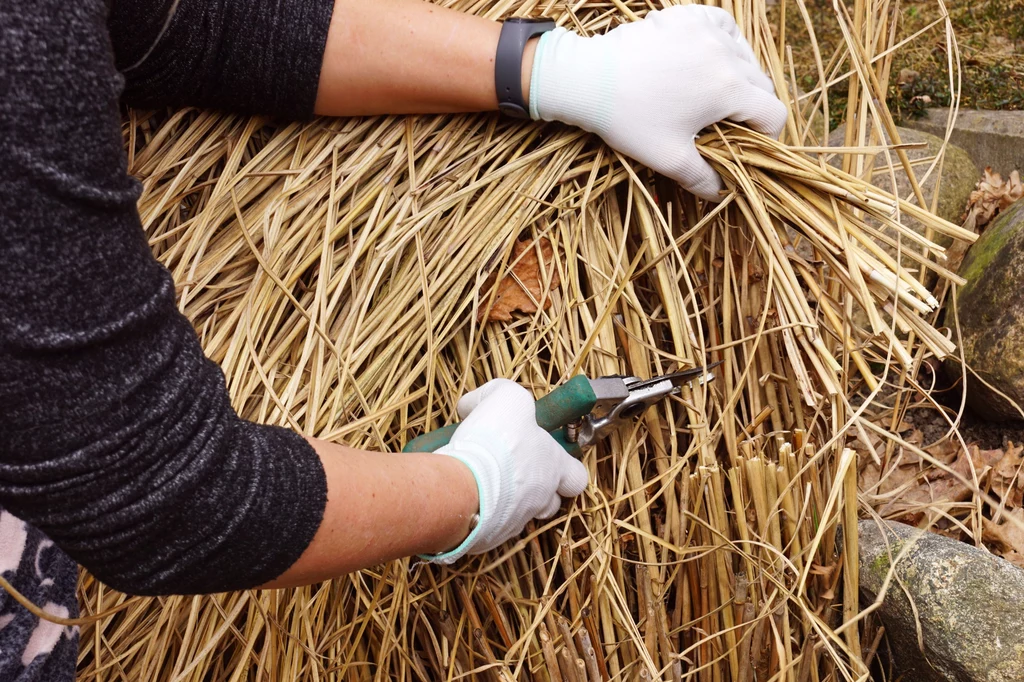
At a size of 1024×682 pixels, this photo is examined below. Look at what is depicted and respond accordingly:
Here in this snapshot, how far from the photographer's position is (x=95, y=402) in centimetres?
64

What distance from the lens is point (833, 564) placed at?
45.6 inches

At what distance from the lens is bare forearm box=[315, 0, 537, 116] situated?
1172mm

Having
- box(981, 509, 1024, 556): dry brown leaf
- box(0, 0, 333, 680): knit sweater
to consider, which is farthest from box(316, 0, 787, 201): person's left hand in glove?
box(981, 509, 1024, 556): dry brown leaf

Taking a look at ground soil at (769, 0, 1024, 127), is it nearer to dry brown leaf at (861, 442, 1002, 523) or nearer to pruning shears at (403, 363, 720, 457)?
dry brown leaf at (861, 442, 1002, 523)

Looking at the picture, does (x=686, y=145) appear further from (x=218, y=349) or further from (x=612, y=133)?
(x=218, y=349)

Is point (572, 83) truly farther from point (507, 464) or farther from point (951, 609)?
point (951, 609)

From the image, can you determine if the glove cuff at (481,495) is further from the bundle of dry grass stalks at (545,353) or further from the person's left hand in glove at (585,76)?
the person's left hand in glove at (585,76)

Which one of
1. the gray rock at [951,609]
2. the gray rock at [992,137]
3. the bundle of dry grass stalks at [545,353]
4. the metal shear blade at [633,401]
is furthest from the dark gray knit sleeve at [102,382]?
the gray rock at [992,137]

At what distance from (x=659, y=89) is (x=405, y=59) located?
15.4 inches

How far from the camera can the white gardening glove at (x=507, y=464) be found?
102 cm

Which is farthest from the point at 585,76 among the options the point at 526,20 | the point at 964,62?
the point at 964,62

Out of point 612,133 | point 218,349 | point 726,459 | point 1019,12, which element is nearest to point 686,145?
point 612,133

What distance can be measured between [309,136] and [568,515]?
2.41ft

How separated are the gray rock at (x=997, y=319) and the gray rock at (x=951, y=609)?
0.57m
